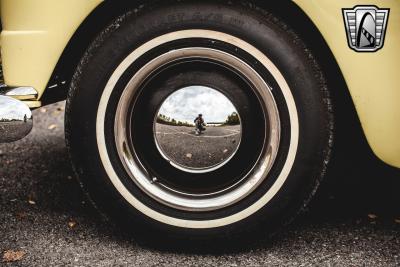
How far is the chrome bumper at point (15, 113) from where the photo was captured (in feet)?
6.60

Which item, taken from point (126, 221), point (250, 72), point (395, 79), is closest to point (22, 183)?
point (126, 221)

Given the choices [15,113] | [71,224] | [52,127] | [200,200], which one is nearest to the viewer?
[15,113]

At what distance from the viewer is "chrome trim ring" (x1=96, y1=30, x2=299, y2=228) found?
2.00 metres

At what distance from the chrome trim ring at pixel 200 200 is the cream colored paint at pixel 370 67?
0.72 ft

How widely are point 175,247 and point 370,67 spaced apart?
0.98 metres

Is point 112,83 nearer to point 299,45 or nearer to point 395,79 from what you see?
point 299,45

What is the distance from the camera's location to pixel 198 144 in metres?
2.10

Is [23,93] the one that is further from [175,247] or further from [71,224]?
[175,247]

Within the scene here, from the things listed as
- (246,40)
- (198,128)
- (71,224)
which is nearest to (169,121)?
(198,128)

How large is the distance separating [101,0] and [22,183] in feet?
4.08

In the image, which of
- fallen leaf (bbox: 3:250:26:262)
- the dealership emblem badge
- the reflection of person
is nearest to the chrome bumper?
fallen leaf (bbox: 3:250:26:262)

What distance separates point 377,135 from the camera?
1.99 meters

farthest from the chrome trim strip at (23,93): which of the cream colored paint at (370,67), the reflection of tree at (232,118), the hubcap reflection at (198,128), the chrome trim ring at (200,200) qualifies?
the cream colored paint at (370,67)

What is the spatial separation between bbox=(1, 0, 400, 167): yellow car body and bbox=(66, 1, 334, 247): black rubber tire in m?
0.11
